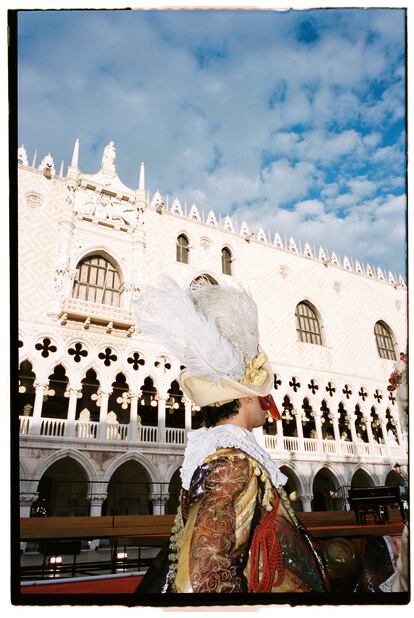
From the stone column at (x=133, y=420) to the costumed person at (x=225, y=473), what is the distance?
17.0ft

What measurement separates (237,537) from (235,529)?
3 cm

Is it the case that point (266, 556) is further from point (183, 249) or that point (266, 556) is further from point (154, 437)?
point (183, 249)

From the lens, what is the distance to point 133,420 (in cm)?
704

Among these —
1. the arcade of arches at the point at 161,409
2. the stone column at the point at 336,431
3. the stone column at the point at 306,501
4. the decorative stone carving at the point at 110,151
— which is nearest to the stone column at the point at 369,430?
the arcade of arches at the point at 161,409

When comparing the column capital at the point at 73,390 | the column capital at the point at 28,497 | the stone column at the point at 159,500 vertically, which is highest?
the column capital at the point at 73,390

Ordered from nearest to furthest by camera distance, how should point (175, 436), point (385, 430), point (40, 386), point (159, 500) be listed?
1. point (40, 386)
2. point (159, 500)
3. point (385, 430)
4. point (175, 436)

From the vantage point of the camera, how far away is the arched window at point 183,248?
7.33 m

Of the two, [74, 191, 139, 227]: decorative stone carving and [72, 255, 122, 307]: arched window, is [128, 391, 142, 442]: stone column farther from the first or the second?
[74, 191, 139, 227]: decorative stone carving

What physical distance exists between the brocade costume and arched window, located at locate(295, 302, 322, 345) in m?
6.45

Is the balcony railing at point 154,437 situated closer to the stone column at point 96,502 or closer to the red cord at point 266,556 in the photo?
the stone column at point 96,502

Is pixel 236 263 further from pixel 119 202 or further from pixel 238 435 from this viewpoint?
pixel 238 435

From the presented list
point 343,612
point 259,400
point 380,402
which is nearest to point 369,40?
point 259,400

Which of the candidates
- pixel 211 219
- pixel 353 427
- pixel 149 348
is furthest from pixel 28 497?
pixel 353 427

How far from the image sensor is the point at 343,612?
6.59 feet
